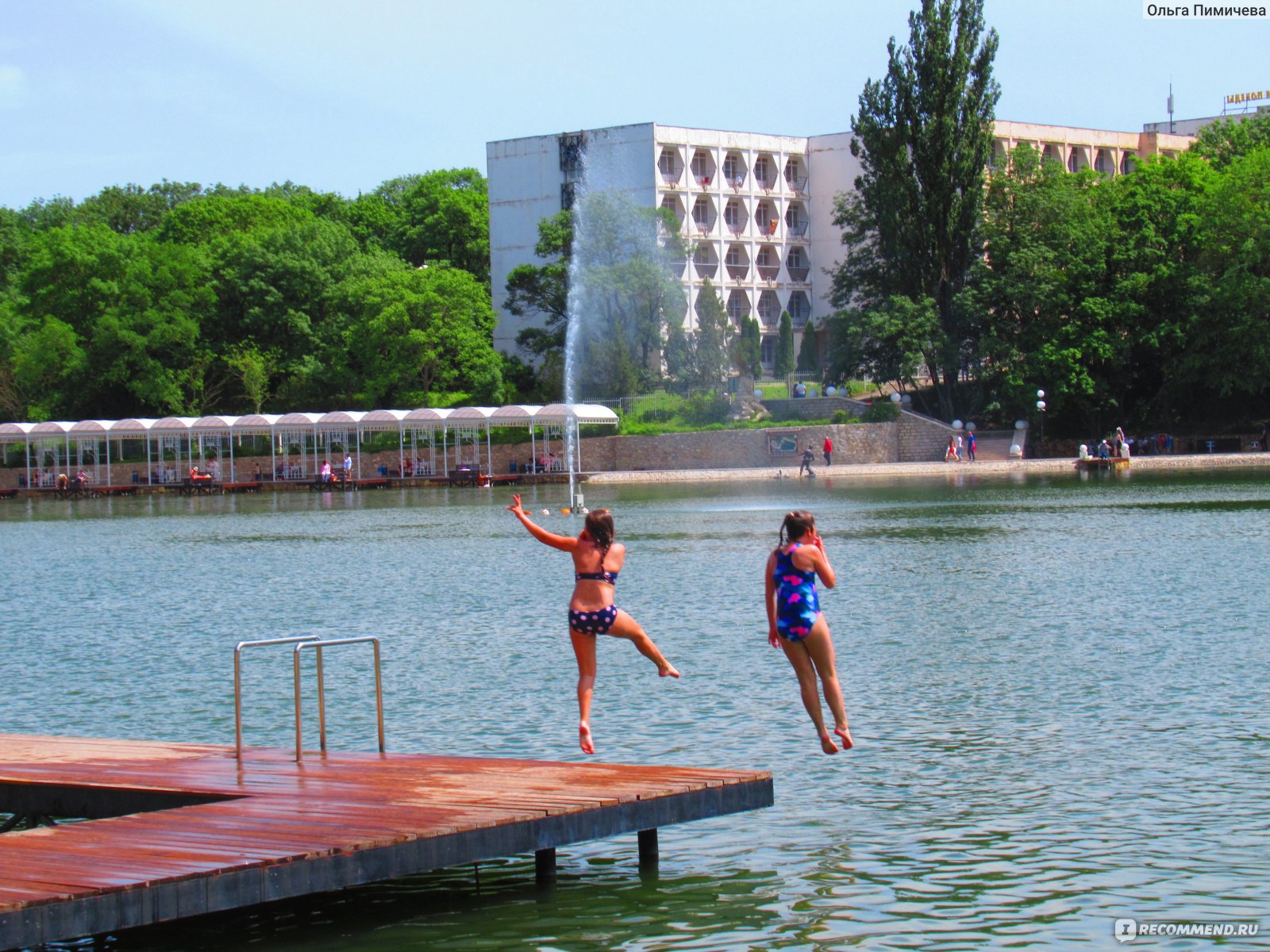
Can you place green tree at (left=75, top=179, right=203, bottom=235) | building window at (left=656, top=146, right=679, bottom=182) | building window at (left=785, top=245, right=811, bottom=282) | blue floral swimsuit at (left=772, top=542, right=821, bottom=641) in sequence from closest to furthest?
blue floral swimsuit at (left=772, top=542, right=821, bottom=641), building window at (left=656, top=146, right=679, bottom=182), building window at (left=785, top=245, right=811, bottom=282), green tree at (left=75, top=179, right=203, bottom=235)

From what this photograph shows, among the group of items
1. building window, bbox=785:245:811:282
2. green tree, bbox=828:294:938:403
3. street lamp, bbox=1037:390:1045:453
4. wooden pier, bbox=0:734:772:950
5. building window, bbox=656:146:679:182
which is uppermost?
building window, bbox=656:146:679:182

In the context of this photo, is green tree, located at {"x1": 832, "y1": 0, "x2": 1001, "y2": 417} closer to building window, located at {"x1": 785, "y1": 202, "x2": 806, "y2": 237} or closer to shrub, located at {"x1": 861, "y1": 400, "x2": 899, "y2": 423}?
shrub, located at {"x1": 861, "y1": 400, "x2": 899, "y2": 423}

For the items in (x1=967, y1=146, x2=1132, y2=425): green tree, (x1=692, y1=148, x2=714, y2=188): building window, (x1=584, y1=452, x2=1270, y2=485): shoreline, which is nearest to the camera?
(x1=584, y1=452, x2=1270, y2=485): shoreline

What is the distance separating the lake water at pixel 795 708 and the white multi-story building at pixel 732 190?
6794cm

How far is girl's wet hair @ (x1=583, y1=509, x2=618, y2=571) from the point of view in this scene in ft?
38.2

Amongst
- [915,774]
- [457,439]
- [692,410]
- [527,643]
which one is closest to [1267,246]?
[692,410]

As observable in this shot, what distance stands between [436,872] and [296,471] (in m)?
76.4

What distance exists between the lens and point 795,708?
1587 cm

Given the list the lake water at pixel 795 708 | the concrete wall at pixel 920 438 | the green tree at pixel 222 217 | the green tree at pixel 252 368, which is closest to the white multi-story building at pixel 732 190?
the green tree at pixel 222 217

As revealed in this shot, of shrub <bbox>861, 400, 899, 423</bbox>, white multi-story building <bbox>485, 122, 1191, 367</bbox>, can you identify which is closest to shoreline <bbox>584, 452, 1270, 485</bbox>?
shrub <bbox>861, 400, 899, 423</bbox>

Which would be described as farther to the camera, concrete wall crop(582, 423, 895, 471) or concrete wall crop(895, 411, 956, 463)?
concrete wall crop(582, 423, 895, 471)

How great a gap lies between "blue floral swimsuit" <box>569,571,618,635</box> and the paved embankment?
5853cm

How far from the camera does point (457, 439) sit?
268 feet

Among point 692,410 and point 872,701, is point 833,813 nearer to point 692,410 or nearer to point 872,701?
point 872,701
